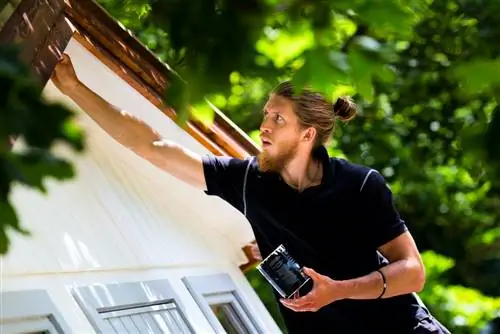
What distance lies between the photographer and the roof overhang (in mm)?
2682

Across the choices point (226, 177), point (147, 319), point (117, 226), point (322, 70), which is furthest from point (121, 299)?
point (322, 70)

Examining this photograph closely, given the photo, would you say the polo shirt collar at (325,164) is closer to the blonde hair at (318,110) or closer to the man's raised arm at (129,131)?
the blonde hair at (318,110)

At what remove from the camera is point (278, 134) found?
3.49m

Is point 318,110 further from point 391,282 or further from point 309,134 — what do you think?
point 391,282

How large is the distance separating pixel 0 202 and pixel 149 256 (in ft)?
8.30

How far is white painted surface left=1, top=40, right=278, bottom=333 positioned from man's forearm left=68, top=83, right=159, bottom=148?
0.12 metres

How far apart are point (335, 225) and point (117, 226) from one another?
81 centimetres

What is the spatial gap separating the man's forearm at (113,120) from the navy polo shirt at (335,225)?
0.24m

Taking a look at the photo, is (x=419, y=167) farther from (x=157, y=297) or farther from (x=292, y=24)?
(x=292, y=24)

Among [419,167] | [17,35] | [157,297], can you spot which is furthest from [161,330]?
[419,167]

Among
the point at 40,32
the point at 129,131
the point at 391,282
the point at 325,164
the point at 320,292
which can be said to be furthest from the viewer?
the point at 325,164

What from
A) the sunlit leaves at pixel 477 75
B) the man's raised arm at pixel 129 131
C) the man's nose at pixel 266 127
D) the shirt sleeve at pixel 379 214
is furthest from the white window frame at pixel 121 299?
the sunlit leaves at pixel 477 75

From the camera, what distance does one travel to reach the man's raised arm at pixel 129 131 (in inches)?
130

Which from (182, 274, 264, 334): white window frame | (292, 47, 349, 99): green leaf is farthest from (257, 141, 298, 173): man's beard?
(292, 47, 349, 99): green leaf
